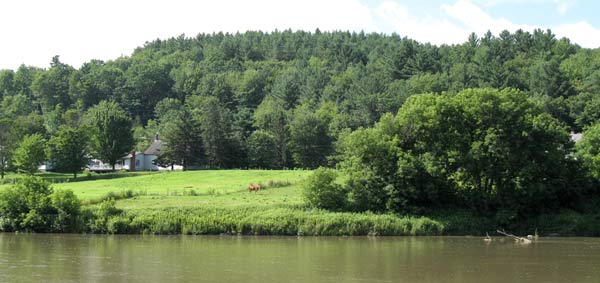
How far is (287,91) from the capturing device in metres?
138

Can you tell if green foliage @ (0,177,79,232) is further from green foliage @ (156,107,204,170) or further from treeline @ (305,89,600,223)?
green foliage @ (156,107,204,170)

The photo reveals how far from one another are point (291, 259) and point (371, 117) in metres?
70.6

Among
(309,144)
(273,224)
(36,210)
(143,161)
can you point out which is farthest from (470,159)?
(143,161)

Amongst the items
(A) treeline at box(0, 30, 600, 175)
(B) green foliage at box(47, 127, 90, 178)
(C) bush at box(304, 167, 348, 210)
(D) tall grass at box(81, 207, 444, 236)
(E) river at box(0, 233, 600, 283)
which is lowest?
(E) river at box(0, 233, 600, 283)

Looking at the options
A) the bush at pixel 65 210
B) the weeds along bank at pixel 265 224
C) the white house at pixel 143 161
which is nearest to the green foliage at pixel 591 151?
the weeds along bank at pixel 265 224

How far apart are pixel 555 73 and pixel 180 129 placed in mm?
56876

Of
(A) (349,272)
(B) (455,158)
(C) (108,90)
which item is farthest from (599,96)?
(C) (108,90)

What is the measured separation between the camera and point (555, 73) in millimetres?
101125

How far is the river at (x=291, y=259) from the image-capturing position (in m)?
33.9

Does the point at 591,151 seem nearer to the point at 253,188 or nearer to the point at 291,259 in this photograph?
the point at 253,188

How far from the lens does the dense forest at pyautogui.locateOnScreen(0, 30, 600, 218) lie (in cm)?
5419

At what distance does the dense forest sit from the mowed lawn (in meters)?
6.49

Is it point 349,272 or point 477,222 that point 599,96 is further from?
point 349,272

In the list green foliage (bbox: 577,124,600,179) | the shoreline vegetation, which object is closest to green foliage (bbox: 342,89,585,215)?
green foliage (bbox: 577,124,600,179)
